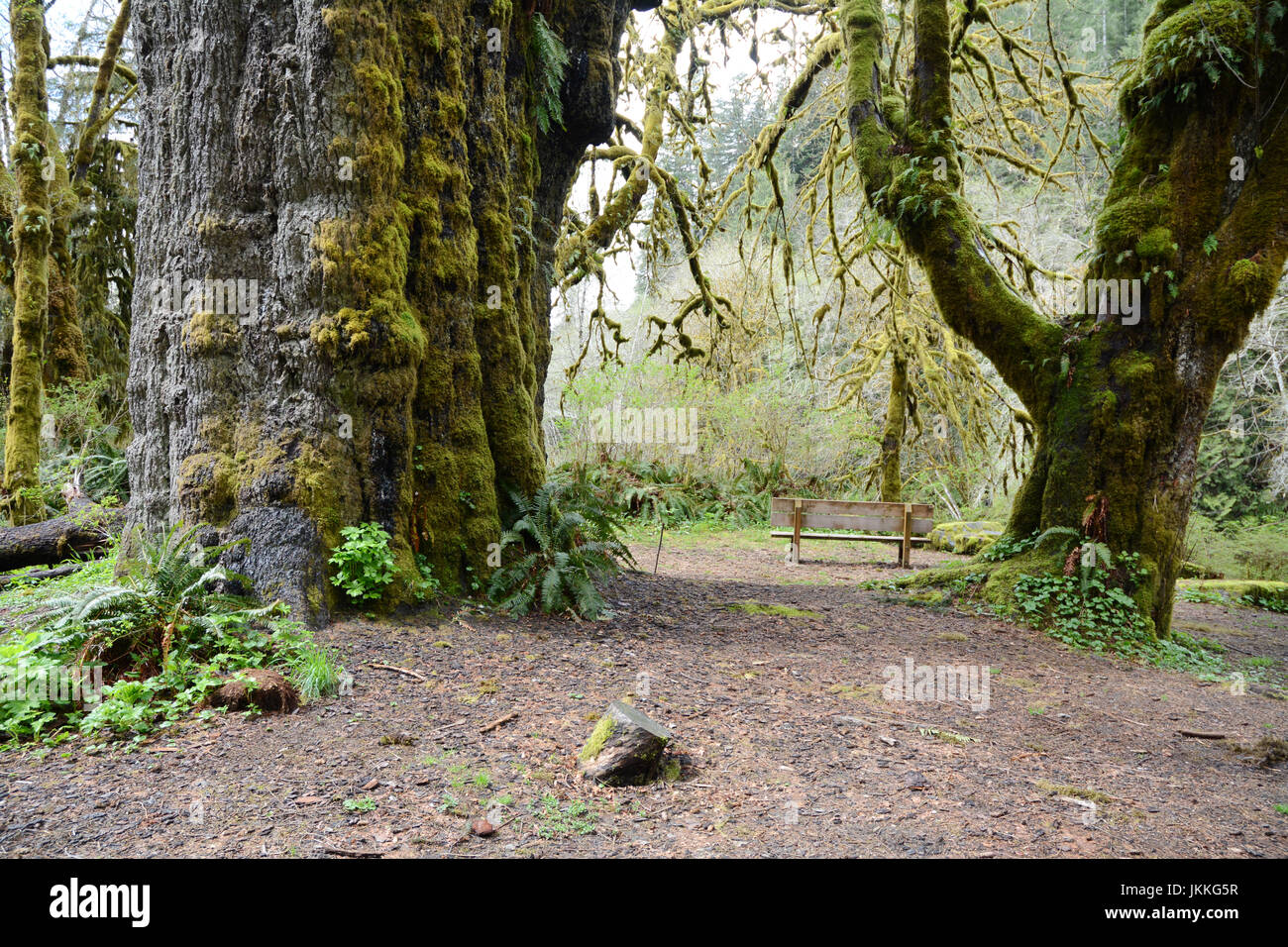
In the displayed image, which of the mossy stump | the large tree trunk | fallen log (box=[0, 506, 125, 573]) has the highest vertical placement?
the large tree trunk

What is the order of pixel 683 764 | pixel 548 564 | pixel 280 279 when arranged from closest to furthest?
1. pixel 683 764
2. pixel 280 279
3. pixel 548 564

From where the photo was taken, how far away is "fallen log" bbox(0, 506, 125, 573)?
7051 millimetres

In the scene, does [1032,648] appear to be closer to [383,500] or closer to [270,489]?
[383,500]

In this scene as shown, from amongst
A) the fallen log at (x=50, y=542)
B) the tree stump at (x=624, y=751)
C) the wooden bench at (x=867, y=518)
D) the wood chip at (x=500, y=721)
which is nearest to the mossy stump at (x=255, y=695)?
the wood chip at (x=500, y=721)

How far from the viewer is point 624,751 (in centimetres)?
319

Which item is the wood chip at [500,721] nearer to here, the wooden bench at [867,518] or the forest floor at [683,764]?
the forest floor at [683,764]

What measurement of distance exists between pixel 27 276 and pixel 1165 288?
41.4 feet

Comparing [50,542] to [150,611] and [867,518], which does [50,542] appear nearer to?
[150,611]

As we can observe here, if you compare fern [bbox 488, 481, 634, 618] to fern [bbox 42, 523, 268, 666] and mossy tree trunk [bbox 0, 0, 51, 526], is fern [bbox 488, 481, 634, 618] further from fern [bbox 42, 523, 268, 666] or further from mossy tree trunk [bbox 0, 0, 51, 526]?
mossy tree trunk [bbox 0, 0, 51, 526]

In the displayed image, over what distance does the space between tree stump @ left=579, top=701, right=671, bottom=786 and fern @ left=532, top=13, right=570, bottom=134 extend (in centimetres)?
567

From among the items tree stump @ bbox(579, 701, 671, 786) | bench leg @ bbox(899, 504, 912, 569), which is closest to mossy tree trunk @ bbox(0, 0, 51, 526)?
tree stump @ bbox(579, 701, 671, 786)

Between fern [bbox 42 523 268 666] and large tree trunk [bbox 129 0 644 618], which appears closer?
fern [bbox 42 523 268 666]

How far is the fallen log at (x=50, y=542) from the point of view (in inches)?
278

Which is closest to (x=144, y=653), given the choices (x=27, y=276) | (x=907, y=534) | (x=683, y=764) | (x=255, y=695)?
(x=255, y=695)
